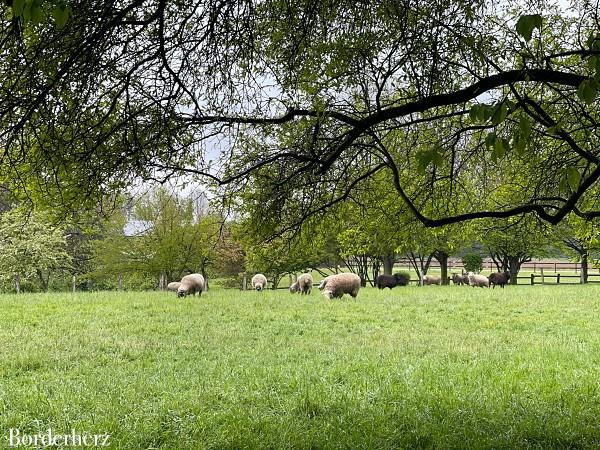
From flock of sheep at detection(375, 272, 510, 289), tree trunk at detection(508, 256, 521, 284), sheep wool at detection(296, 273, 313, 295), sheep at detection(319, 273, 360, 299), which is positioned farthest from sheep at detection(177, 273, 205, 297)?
tree trunk at detection(508, 256, 521, 284)

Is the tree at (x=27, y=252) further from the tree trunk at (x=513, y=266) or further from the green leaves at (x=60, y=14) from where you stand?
the tree trunk at (x=513, y=266)

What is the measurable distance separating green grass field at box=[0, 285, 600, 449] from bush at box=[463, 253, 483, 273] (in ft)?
95.8

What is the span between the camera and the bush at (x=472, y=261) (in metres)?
43.0

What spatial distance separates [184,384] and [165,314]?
820cm

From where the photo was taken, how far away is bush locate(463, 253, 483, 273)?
43000mm

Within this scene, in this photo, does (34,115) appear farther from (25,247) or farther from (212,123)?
(25,247)

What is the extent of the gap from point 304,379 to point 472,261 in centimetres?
3860

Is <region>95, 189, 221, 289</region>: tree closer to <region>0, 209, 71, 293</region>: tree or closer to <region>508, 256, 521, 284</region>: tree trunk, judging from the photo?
<region>0, 209, 71, 293</region>: tree

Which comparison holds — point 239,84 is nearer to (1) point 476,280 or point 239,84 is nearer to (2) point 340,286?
(2) point 340,286

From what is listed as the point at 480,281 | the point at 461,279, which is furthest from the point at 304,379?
the point at 461,279

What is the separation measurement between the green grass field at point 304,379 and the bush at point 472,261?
29.2 m

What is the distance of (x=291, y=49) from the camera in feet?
16.5

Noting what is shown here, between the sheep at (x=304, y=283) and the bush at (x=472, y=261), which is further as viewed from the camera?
the bush at (x=472, y=261)

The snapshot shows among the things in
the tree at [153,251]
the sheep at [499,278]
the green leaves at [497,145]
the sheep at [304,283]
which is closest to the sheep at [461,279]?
the sheep at [499,278]
